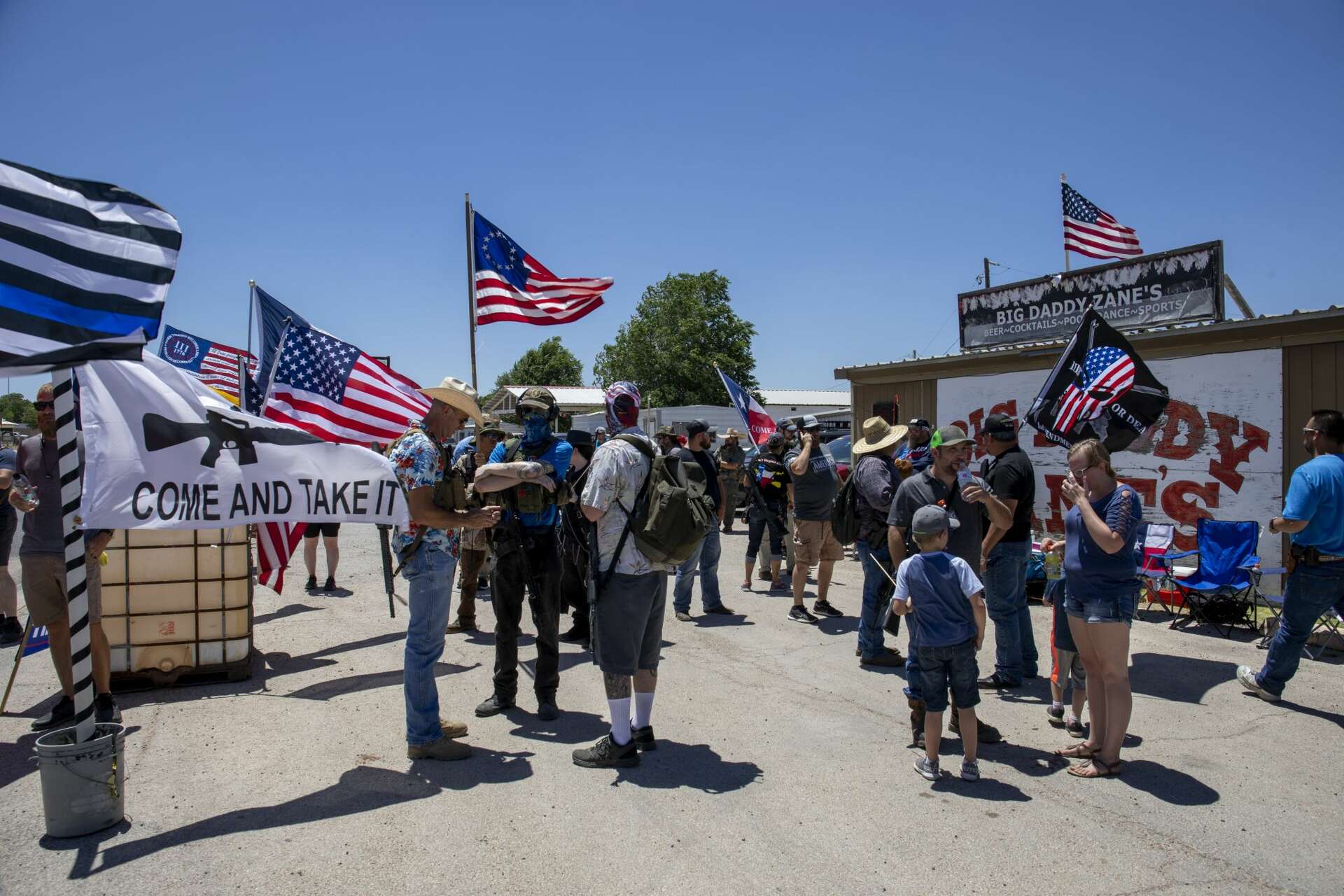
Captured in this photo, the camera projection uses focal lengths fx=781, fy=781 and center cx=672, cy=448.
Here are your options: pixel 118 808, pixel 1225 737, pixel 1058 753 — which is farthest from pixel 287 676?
pixel 1225 737

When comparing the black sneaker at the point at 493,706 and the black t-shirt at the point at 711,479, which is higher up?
the black t-shirt at the point at 711,479

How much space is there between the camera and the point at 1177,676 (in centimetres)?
624

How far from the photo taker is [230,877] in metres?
3.30

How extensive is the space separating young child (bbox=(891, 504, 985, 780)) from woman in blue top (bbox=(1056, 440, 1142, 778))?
63 centimetres

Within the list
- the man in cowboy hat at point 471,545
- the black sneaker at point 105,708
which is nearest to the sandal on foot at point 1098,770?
the man in cowboy hat at point 471,545

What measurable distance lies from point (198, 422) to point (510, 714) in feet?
8.94

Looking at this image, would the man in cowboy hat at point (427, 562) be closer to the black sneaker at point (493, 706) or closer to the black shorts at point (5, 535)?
the black sneaker at point (493, 706)

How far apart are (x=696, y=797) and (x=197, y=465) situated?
312cm

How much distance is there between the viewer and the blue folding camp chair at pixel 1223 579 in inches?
300

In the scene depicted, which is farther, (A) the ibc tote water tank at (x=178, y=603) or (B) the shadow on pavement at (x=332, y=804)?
(A) the ibc tote water tank at (x=178, y=603)

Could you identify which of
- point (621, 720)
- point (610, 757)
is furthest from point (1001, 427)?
point (610, 757)

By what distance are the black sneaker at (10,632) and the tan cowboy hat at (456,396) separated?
5.26m

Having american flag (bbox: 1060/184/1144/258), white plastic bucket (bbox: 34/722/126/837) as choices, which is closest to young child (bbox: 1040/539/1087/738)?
white plastic bucket (bbox: 34/722/126/837)

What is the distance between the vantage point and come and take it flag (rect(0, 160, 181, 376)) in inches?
131
